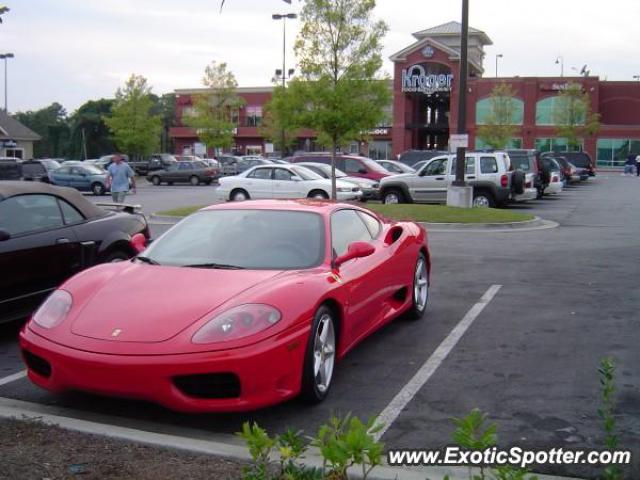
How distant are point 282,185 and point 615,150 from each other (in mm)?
54125

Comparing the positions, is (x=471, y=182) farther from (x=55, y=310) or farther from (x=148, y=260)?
(x=55, y=310)

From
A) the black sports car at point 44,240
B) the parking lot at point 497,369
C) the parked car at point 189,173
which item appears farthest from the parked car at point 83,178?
the black sports car at point 44,240

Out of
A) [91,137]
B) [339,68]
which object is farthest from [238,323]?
[91,137]

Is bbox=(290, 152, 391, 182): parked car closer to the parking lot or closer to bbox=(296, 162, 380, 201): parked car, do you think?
bbox=(296, 162, 380, 201): parked car

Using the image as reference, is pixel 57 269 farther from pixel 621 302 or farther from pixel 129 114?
pixel 129 114

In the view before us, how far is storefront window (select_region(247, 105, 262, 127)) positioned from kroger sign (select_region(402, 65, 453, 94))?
764 inches

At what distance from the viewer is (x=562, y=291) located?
9266 mm

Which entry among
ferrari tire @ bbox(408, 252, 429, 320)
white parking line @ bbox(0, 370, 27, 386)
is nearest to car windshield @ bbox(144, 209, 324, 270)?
white parking line @ bbox(0, 370, 27, 386)

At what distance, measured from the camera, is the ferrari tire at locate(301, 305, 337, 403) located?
500 centimetres

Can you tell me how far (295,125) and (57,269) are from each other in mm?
15108

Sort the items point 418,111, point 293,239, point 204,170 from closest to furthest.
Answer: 1. point 293,239
2. point 204,170
3. point 418,111

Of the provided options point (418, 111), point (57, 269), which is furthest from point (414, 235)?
point (418, 111)

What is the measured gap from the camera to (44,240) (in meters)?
7.22

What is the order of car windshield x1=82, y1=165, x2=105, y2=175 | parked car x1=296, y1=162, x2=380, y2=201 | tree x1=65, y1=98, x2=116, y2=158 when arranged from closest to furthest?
parked car x1=296, y1=162, x2=380, y2=201, car windshield x1=82, y1=165, x2=105, y2=175, tree x1=65, y1=98, x2=116, y2=158
